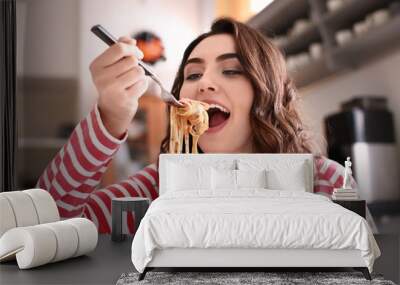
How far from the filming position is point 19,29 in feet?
12.6

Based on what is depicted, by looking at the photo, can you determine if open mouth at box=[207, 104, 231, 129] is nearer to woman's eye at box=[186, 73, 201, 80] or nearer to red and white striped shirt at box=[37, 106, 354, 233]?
woman's eye at box=[186, 73, 201, 80]

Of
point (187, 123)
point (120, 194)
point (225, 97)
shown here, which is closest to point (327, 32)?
point (225, 97)

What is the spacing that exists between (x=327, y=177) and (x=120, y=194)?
1.39 m

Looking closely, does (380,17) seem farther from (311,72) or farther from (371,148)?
(371,148)

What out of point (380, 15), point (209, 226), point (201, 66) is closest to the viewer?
point (209, 226)

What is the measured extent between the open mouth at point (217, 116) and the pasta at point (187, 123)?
0.04 meters

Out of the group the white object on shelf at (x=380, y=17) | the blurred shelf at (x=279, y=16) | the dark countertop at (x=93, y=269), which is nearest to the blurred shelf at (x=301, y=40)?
the blurred shelf at (x=279, y=16)

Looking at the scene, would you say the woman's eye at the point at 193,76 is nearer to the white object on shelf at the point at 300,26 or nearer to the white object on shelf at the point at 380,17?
the white object on shelf at the point at 300,26

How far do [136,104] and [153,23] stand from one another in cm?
69

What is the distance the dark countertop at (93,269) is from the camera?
98.6 inches

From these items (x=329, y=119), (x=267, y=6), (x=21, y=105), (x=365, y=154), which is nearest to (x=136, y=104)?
(x=21, y=105)

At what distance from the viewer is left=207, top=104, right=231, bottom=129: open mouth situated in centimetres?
358

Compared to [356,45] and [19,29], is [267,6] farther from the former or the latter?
[19,29]

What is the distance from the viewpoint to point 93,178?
3566 mm
